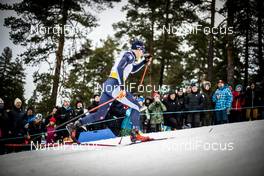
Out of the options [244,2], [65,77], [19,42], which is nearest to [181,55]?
[244,2]

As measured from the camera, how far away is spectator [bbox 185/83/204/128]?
1037 cm

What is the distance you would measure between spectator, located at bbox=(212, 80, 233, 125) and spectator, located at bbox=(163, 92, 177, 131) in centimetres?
159

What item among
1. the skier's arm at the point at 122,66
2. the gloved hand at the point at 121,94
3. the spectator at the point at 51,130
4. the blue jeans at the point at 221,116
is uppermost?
the skier's arm at the point at 122,66

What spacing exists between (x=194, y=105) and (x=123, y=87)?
15.5 feet

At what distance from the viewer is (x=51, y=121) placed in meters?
9.74

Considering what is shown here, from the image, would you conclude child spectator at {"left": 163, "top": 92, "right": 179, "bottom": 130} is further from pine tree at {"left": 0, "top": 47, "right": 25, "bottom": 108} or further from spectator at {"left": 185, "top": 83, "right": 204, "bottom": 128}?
pine tree at {"left": 0, "top": 47, "right": 25, "bottom": 108}

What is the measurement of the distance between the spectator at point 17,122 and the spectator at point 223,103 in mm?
6931

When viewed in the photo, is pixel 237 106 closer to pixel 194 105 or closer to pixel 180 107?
pixel 194 105

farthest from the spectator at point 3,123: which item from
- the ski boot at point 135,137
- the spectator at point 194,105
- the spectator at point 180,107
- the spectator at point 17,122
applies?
the spectator at point 194,105

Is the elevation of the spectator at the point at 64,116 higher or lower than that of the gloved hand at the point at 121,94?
lower

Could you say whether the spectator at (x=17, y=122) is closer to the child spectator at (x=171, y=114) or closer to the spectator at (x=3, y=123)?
the spectator at (x=3, y=123)

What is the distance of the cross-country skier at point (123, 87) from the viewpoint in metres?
6.48

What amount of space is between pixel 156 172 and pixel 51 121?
6824 millimetres

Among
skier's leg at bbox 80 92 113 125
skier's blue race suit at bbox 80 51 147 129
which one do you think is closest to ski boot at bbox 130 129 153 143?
skier's blue race suit at bbox 80 51 147 129
